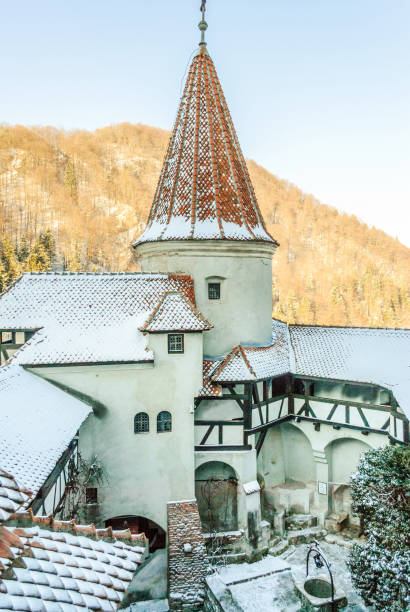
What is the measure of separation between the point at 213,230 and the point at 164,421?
7.11 m

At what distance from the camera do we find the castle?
14.8 meters

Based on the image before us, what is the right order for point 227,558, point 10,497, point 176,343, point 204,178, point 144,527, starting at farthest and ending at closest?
point 204,178 < point 144,527 < point 227,558 < point 176,343 < point 10,497

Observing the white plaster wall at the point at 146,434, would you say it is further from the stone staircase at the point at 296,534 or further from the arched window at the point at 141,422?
the stone staircase at the point at 296,534

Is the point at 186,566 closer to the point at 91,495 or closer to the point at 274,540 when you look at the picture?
the point at 91,495

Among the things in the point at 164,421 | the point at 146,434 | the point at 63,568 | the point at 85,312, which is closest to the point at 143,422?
the point at 146,434

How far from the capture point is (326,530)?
17.3 metres

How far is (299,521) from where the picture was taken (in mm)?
17250

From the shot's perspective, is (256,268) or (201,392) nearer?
(201,392)

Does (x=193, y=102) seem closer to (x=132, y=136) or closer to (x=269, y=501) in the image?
(x=269, y=501)

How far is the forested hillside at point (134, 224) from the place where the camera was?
2741 inches

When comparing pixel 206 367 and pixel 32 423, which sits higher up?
pixel 206 367

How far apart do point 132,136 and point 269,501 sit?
120m

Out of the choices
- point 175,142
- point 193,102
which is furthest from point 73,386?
point 193,102

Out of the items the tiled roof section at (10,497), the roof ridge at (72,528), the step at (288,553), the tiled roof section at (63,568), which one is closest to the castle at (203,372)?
the step at (288,553)
